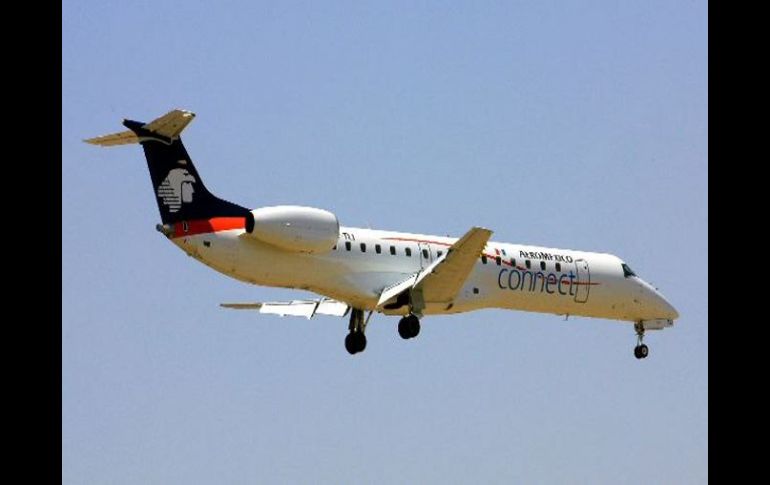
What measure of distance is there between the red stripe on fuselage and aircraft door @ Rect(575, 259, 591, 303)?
381 inches

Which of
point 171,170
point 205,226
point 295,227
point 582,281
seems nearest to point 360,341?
point 295,227

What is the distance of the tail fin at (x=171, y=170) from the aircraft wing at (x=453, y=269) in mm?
4951

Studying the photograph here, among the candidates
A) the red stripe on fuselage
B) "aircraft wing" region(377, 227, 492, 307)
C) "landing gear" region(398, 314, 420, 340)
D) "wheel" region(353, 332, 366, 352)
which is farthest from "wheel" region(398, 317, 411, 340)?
the red stripe on fuselage

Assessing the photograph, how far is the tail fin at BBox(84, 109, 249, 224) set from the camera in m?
26.2

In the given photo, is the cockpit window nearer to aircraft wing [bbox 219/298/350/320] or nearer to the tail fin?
aircraft wing [bbox 219/298/350/320]

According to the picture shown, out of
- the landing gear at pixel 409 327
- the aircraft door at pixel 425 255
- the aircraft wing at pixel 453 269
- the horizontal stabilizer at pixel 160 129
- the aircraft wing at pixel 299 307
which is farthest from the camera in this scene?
the aircraft wing at pixel 299 307

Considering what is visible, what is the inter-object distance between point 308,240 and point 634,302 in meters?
10.5

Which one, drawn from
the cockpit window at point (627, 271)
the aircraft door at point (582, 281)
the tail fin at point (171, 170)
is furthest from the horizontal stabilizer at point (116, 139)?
the cockpit window at point (627, 271)

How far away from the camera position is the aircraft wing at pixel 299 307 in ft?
105

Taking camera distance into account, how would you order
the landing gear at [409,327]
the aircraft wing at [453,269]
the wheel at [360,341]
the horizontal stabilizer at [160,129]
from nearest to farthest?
the horizontal stabilizer at [160,129] < the aircraft wing at [453,269] < the landing gear at [409,327] < the wheel at [360,341]

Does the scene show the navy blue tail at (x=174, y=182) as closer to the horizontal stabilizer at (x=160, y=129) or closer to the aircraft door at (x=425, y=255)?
the horizontal stabilizer at (x=160, y=129)
